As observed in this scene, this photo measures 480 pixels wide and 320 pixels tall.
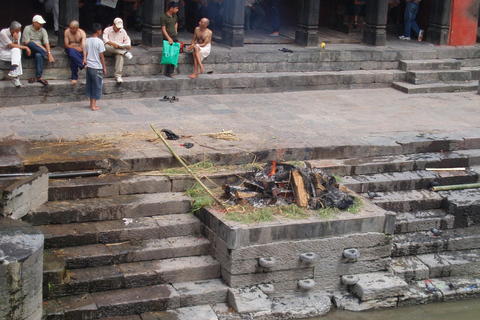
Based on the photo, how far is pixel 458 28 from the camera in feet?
52.7

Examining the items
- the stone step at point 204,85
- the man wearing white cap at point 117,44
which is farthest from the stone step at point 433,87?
the man wearing white cap at point 117,44

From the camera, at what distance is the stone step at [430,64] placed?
1470 centimetres

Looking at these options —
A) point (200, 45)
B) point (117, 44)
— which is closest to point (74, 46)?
point (117, 44)

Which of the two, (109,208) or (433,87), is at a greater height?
(433,87)

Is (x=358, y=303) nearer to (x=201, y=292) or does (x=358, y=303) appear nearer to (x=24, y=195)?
(x=201, y=292)

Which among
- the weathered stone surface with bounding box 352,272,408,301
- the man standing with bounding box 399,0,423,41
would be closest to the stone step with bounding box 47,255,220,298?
the weathered stone surface with bounding box 352,272,408,301

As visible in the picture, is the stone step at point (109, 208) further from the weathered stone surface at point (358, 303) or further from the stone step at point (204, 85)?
the stone step at point (204, 85)

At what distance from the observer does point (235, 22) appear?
14.1 metres

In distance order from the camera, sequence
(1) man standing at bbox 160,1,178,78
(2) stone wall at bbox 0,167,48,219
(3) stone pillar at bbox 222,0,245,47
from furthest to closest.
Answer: (3) stone pillar at bbox 222,0,245,47 → (1) man standing at bbox 160,1,178,78 → (2) stone wall at bbox 0,167,48,219

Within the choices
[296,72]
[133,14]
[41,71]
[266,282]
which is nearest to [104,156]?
[266,282]

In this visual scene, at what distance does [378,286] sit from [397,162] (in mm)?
2470

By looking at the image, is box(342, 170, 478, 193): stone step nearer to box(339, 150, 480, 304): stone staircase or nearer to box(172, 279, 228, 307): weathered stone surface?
box(339, 150, 480, 304): stone staircase

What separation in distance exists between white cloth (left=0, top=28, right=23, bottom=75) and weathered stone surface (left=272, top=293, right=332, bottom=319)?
6.24m

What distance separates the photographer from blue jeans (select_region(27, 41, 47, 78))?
11.4 m
